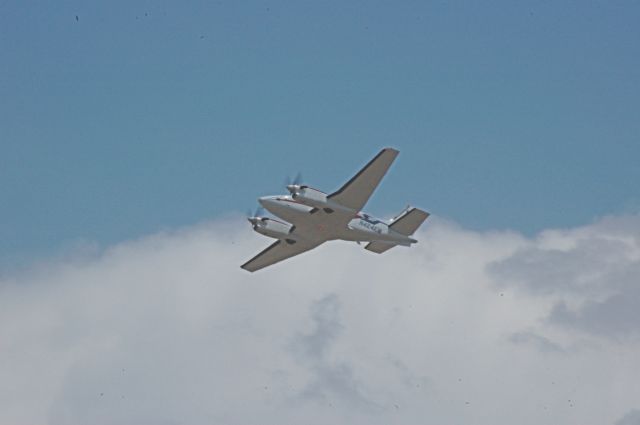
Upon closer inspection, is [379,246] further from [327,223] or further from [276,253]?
[276,253]

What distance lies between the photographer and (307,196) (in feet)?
314

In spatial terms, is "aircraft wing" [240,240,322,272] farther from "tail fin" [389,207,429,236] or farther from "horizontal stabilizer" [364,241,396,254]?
"tail fin" [389,207,429,236]

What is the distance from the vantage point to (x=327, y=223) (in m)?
98.6

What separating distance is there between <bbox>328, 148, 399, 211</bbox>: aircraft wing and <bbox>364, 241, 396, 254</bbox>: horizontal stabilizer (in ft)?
27.2

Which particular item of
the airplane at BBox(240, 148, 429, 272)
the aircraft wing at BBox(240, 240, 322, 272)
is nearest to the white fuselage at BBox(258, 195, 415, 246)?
the airplane at BBox(240, 148, 429, 272)

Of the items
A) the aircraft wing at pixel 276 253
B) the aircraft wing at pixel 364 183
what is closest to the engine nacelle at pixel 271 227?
the aircraft wing at pixel 276 253

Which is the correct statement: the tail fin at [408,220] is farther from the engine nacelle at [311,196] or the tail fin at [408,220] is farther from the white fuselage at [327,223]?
the engine nacelle at [311,196]

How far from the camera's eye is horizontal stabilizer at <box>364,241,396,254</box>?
103625 millimetres

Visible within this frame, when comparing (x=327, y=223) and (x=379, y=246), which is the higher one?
(x=327, y=223)

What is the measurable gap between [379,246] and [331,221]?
765cm

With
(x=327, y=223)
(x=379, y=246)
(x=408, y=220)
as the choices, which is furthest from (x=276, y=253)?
(x=408, y=220)

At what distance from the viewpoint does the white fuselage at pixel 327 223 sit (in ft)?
317

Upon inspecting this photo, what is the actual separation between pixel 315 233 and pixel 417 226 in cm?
851

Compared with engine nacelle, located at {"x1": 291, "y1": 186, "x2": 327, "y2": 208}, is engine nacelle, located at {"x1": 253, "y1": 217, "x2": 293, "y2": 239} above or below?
below
